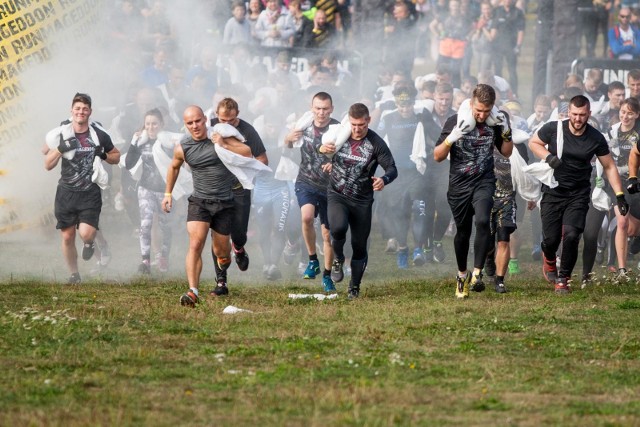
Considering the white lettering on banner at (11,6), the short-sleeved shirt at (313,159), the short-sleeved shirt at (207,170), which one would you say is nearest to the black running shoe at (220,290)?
the short-sleeved shirt at (207,170)

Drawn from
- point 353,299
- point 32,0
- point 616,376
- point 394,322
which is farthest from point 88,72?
point 616,376

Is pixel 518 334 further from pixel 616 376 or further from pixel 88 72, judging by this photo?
pixel 88 72

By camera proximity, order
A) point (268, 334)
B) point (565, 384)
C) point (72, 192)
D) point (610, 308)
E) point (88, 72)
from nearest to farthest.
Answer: point (565, 384), point (268, 334), point (610, 308), point (72, 192), point (88, 72)

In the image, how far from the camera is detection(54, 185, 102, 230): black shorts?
13.8 m

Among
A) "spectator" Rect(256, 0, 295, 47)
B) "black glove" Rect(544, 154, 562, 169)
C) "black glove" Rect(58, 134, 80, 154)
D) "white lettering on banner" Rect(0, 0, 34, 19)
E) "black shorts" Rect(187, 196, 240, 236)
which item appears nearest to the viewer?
"black shorts" Rect(187, 196, 240, 236)

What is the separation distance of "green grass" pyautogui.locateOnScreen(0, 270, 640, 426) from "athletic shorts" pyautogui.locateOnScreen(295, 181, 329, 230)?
4.30ft

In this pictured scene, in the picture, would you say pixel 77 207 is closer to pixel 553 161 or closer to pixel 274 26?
pixel 553 161

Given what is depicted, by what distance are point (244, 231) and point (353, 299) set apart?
57.6 inches

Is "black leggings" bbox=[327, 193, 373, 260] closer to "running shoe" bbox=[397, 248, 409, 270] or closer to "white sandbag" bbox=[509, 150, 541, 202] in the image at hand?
"white sandbag" bbox=[509, 150, 541, 202]

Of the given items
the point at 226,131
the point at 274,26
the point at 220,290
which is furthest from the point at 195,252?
the point at 274,26

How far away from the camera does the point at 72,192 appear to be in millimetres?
13805

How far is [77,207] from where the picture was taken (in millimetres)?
13805

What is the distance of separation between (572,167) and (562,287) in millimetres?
1256

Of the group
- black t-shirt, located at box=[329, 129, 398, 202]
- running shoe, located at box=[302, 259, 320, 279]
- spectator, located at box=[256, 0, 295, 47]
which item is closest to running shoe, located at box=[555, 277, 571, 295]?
black t-shirt, located at box=[329, 129, 398, 202]
